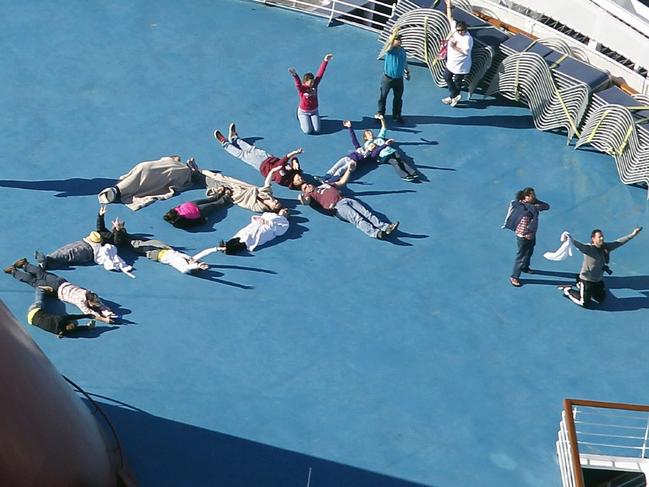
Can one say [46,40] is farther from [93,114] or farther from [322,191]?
[322,191]

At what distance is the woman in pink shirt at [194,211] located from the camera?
1923cm

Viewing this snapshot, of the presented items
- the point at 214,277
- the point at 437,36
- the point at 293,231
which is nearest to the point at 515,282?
the point at 293,231

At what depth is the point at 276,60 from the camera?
22781mm

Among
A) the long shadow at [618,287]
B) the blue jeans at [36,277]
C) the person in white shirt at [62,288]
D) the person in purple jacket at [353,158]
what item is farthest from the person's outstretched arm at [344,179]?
the blue jeans at [36,277]

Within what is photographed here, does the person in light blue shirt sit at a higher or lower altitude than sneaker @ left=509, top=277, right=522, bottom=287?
higher

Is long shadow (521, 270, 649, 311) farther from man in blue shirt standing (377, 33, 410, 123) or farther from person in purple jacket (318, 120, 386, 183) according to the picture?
man in blue shirt standing (377, 33, 410, 123)

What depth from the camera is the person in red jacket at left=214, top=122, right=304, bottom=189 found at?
20078 millimetres

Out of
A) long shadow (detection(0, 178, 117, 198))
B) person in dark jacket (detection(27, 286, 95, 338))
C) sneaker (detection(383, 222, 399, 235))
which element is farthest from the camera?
long shadow (detection(0, 178, 117, 198))

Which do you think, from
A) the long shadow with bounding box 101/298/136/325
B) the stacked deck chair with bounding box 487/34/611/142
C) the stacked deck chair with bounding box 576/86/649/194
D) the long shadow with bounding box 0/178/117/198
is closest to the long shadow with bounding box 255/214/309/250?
the long shadow with bounding box 101/298/136/325

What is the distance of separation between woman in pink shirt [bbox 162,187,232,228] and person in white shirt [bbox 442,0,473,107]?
470 cm

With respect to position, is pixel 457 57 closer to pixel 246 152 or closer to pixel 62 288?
pixel 246 152

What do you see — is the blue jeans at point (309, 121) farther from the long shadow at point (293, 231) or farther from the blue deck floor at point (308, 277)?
the long shadow at point (293, 231)

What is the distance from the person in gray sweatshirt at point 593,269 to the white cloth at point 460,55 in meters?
4.42

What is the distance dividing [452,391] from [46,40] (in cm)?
1048
